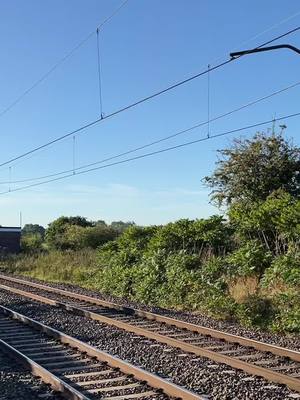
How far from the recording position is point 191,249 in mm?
21312

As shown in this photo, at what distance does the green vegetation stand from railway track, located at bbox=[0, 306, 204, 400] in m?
4.98

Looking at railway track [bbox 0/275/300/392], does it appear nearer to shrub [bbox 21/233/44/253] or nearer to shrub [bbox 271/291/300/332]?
shrub [bbox 271/291/300/332]

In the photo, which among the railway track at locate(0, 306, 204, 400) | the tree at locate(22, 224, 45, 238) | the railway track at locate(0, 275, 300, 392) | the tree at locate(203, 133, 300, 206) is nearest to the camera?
the railway track at locate(0, 306, 204, 400)

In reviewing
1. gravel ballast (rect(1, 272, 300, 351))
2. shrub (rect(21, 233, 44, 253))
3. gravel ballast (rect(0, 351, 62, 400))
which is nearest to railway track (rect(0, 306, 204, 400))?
gravel ballast (rect(0, 351, 62, 400))

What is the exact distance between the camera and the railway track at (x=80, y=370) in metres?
7.65

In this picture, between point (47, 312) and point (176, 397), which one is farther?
point (47, 312)

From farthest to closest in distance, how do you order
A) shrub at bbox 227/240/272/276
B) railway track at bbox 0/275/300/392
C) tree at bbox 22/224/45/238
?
tree at bbox 22/224/45/238 < shrub at bbox 227/240/272/276 < railway track at bbox 0/275/300/392

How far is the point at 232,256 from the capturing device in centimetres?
1784

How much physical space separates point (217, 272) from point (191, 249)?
364 centimetres

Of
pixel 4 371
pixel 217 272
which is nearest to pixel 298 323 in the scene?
pixel 217 272

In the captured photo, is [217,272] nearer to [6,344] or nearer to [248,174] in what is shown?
[6,344]

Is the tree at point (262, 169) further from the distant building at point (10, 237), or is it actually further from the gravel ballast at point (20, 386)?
the distant building at point (10, 237)

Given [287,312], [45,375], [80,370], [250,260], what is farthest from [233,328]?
[45,375]

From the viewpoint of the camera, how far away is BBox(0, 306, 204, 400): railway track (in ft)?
25.1
